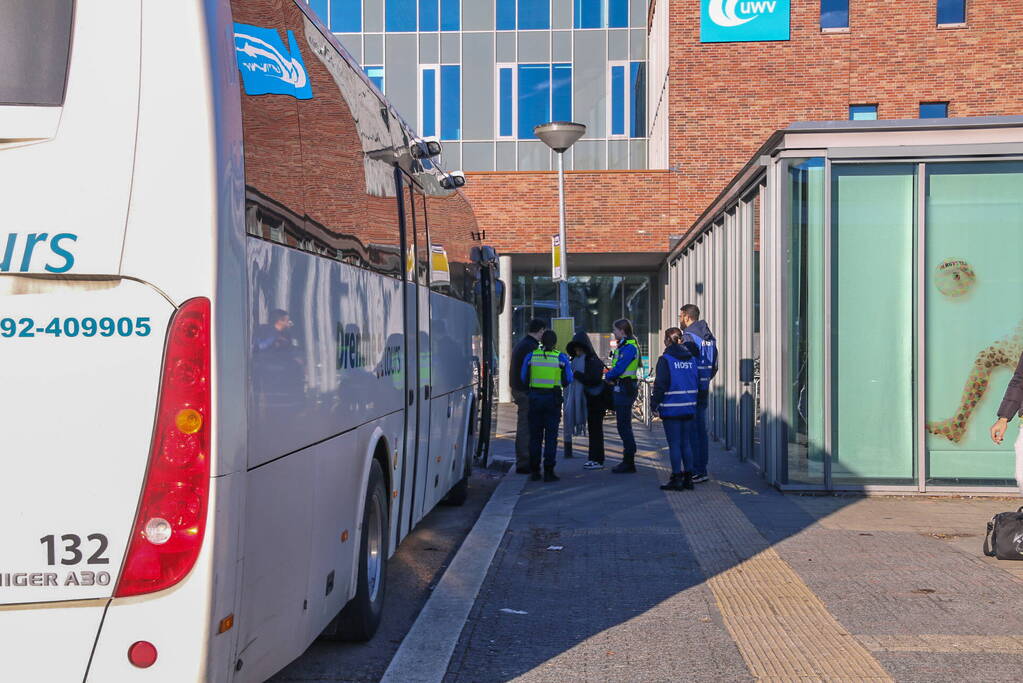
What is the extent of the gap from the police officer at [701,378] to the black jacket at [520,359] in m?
1.73

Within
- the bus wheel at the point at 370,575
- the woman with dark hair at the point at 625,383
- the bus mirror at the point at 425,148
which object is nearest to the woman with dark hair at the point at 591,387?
the woman with dark hair at the point at 625,383

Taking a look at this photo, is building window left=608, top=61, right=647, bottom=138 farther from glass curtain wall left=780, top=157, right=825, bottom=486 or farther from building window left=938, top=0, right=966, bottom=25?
glass curtain wall left=780, top=157, right=825, bottom=486

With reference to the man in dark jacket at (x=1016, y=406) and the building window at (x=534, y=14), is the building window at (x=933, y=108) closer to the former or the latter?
the building window at (x=534, y=14)

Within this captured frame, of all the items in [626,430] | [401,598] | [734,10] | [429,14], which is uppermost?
[429,14]

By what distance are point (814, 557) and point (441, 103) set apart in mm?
25251

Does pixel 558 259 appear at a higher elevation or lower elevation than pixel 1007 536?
higher

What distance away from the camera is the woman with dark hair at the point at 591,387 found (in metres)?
14.5

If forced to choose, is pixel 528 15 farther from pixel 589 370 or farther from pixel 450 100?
pixel 589 370

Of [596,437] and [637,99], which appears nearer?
[596,437]

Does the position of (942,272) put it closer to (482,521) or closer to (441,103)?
(482,521)

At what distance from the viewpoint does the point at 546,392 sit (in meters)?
13.2

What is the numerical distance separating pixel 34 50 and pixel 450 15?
1170 inches

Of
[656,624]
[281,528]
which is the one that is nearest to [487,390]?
[656,624]

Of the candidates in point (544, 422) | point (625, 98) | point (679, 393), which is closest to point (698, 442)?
point (679, 393)
